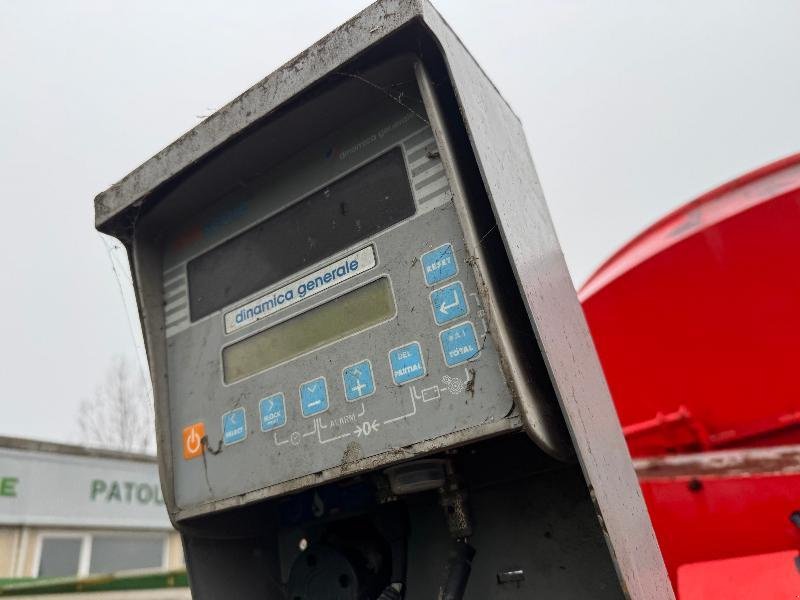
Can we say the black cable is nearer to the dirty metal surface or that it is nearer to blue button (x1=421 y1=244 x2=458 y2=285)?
the dirty metal surface

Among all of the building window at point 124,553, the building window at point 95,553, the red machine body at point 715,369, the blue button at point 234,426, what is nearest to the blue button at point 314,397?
the blue button at point 234,426

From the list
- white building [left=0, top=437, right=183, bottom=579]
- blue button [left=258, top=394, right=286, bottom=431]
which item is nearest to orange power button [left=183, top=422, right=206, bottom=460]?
blue button [left=258, top=394, right=286, bottom=431]

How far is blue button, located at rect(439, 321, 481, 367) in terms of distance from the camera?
2.72 feet

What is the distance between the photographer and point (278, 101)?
3.27 feet

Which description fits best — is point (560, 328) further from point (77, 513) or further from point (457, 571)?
point (77, 513)

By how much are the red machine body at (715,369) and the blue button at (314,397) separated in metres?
0.74

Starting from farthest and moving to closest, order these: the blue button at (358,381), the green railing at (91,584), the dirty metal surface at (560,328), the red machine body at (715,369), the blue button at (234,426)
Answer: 1. the green railing at (91,584)
2. the red machine body at (715,369)
3. the blue button at (234,426)
4. the blue button at (358,381)
5. the dirty metal surface at (560,328)

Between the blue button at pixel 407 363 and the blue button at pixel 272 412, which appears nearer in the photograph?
the blue button at pixel 407 363

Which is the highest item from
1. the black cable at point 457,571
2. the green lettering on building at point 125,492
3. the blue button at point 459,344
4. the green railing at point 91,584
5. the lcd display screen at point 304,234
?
the green lettering on building at point 125,492

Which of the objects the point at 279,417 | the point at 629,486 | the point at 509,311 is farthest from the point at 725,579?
the point at 279,417

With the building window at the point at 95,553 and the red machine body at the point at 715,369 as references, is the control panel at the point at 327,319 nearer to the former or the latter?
the red machine body at the point at 715,369

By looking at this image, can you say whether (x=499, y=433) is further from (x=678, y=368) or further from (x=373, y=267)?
(x=678, y=368)

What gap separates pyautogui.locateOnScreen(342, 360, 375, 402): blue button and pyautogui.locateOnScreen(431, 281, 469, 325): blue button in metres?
0.13

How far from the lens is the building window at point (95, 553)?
622cm
